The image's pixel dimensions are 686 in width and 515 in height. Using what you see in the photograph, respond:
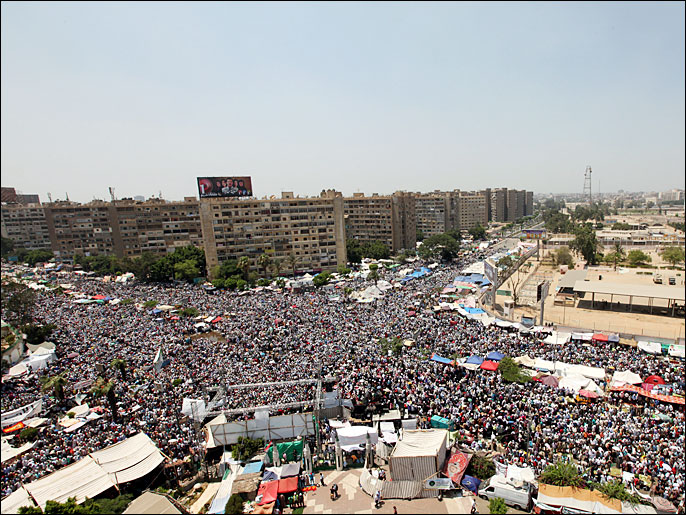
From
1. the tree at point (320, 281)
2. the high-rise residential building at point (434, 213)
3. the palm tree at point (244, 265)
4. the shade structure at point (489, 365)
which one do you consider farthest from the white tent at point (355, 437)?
the high-rise residential building at point (434, 213)

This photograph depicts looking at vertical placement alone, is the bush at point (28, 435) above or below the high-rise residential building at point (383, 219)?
below

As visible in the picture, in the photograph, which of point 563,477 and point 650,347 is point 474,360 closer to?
point 563,477

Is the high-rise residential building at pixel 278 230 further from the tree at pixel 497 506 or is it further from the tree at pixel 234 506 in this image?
the tree at pixel 497 506

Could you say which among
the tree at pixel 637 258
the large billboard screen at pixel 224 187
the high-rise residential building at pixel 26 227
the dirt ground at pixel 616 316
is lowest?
the dirt ground at pixel 616 316

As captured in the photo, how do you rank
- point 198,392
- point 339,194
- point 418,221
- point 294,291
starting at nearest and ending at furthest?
point 198,392
point 294,291
point 339,194
point 418,221

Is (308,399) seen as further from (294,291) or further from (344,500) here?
(294,291)

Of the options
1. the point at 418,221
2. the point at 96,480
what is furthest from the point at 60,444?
the point at 418,221

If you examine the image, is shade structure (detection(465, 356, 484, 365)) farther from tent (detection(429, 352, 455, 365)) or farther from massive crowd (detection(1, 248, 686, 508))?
tent (detection(429, 352, 455, 365))
